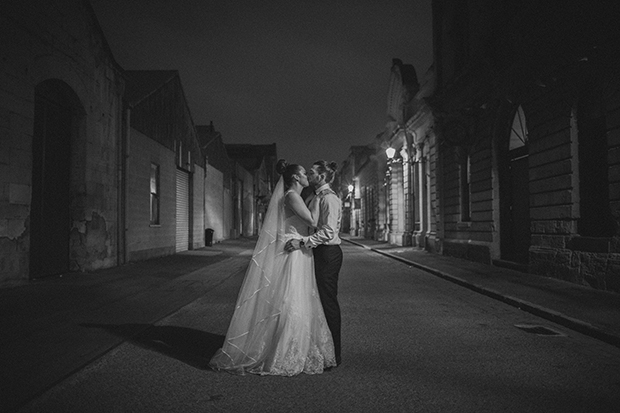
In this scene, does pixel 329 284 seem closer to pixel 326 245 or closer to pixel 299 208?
pixel 326 245

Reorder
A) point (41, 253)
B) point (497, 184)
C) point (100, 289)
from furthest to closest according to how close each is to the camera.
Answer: point (497, 184)
point (41, 253)
point (100, 289)

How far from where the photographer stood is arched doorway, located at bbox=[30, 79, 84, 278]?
33.5ft

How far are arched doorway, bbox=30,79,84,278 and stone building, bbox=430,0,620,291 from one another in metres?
11.7

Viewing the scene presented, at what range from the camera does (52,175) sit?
35.5ft

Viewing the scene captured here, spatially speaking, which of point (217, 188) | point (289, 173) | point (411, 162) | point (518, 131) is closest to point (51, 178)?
point (289, 173)

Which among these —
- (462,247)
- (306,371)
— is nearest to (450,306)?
(306,371)

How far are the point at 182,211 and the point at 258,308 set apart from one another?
704 inches

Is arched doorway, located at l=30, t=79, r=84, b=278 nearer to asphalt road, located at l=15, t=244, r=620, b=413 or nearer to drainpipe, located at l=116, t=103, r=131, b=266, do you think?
drainpipe, located at l=116, t=103, r=131, b=266

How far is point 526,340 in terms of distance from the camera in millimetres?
5633

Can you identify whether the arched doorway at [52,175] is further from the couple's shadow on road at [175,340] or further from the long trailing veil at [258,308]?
the long trailing veil at [258,308]

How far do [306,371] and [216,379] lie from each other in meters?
0.81

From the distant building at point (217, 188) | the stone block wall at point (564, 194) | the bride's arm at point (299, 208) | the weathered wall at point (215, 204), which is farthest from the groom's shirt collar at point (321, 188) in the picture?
the weathered wall at point (215, 204)

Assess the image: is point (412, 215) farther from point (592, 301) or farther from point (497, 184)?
point (592, 301)

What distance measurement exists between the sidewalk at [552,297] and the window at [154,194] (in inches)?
406
